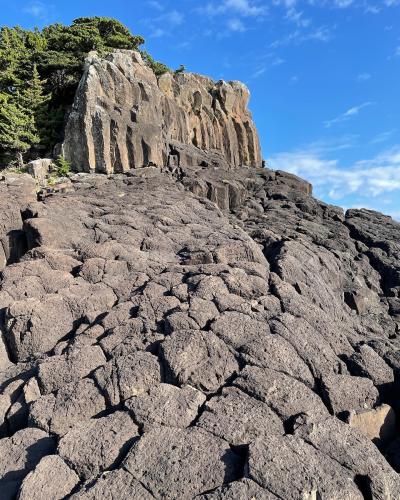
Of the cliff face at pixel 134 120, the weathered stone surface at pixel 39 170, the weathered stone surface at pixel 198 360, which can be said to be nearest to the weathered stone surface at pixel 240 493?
the weathered stone surface at pixel 198 360

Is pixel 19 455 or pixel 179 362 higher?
pixel 179 362

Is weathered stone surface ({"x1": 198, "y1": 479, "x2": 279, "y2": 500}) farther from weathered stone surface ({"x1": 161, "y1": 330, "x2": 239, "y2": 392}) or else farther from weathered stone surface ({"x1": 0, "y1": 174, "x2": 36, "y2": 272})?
weathered stone surface ({"x1": 0, "y1": 174, "x2": 36, "y2": 272})

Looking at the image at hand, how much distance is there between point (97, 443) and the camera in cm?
746

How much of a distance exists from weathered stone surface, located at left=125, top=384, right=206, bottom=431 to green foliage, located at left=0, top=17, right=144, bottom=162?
2954 cm

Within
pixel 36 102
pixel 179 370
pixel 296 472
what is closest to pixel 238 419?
pixel 296 472

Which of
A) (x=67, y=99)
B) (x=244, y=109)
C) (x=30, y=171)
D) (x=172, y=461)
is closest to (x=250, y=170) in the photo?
(x=244, y=109)

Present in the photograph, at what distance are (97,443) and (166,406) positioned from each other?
153 centimetres

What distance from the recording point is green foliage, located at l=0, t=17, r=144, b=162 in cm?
3275

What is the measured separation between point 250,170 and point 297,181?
20.6ft

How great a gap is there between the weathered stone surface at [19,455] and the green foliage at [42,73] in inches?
1139

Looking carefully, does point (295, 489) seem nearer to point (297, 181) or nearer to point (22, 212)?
point (22, 212)

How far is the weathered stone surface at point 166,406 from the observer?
7.91m

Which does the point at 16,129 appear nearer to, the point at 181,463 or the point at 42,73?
the point at 42,73

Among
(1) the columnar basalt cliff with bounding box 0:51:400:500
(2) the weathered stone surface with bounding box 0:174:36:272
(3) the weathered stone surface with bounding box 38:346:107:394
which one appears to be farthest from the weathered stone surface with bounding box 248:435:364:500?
(2) the weathered stone surface with bounding box 0:174:36:272
